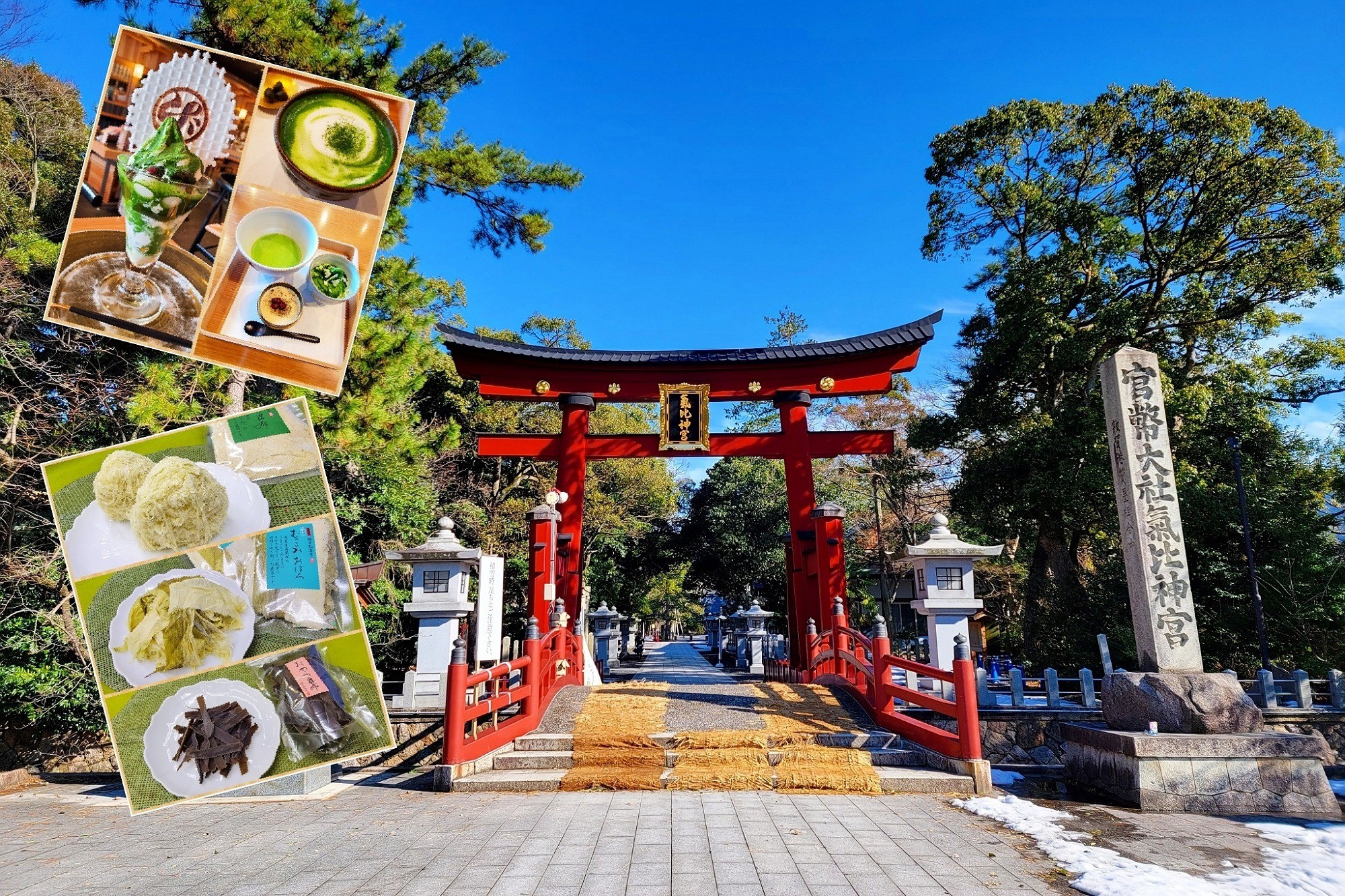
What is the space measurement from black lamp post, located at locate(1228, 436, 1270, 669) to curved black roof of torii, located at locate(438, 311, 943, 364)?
6.14 m

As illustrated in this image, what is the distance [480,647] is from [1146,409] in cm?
846

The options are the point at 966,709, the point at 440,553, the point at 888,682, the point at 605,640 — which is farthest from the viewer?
the point at 605,640

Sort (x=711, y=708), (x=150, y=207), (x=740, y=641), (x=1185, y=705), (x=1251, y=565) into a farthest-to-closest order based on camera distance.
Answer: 1. (x=740, y=641)
2. (x=1251, y=565)
3. (x=711, y=708)
4. (x=1185, y=705)
5. (x=150, y=207)

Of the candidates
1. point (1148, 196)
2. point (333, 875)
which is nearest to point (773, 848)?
point (333, 875)

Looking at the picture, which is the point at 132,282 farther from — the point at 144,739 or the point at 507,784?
the point at 507,784

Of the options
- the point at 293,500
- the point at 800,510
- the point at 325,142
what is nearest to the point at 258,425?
the point at 293,500

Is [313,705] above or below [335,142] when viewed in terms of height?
below

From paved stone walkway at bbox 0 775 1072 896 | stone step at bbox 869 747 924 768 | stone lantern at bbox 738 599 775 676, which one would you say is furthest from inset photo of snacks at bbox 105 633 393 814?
stone lantern at bbox 738 599 775 676

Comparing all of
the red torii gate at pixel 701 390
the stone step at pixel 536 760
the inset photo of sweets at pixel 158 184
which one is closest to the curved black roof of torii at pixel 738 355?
the red torii gate at pixel 701 390

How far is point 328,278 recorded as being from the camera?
7.62 ft

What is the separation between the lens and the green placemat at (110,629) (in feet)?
5.68

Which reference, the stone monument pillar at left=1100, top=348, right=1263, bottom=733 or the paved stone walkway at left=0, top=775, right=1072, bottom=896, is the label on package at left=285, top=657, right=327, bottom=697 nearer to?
the paved stone walkway at left=0, top=775, right=1072, bottom=896

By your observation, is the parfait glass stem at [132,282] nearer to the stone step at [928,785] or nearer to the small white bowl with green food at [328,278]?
the small white bowl with green food at [328,278]

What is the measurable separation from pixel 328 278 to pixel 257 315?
0.31 m
